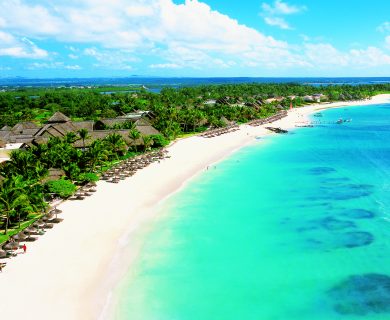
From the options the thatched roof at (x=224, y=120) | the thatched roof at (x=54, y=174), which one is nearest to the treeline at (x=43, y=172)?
the thatched roof at (x=54, y=174)

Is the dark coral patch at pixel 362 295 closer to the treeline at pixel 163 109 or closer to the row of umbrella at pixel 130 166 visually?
the row of umbrella at pixel 130 166

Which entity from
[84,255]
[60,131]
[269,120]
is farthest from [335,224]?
[269,120]

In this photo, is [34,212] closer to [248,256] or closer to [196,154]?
[248,256]

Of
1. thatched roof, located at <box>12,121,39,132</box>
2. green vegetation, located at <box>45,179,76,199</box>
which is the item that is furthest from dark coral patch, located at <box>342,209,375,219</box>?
thatched roof, located at <box>12,121,39,132</box>

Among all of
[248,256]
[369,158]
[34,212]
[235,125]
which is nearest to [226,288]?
[248,256]

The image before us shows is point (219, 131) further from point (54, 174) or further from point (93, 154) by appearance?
point (54, 174)

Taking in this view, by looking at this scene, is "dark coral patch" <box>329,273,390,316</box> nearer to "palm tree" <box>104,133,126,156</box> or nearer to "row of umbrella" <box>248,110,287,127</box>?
"palm tree" <box>104,133,126,156</box>
